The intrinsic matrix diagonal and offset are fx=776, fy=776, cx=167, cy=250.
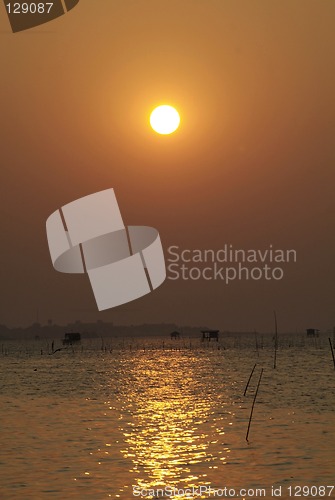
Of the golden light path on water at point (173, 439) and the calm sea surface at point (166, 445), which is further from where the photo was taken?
the golden light path on water at point (173, 439)

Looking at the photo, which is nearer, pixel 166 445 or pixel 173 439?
pixel 166 445

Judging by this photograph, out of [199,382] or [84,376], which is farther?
[84,376]

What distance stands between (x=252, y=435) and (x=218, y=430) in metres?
1.59

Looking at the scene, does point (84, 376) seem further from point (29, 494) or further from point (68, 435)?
point (29, 494)

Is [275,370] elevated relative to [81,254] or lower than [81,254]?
lower

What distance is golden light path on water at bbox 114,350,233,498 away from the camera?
1772cm

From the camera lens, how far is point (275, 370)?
6262 cm

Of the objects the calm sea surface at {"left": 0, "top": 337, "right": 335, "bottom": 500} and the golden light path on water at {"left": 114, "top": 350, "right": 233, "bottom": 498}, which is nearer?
the calm sea surface at {"left": 0, "top": 337, "right": 335, "bottom": 500}

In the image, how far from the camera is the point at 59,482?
56.9 feet

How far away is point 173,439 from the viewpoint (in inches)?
912

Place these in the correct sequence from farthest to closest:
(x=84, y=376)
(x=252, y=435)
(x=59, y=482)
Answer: (x=84, y=376) → (x=252, y=435) → (x=59, y=482)

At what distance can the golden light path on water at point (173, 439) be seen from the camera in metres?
17.7

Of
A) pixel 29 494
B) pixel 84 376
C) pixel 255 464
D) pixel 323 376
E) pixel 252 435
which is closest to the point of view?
pixel 29 494

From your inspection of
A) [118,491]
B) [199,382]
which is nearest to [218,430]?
[118,491]
